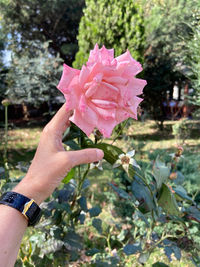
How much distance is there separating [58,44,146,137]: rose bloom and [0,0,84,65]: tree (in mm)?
6321

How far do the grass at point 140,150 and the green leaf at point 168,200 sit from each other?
29.3 inches

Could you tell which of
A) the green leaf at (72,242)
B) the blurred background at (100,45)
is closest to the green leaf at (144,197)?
the green leaf at (72,242)

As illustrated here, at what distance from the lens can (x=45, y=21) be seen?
22.9 feet

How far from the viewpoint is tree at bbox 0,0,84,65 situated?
249 inches

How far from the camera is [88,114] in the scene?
0.53 metres

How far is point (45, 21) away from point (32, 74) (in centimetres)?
291

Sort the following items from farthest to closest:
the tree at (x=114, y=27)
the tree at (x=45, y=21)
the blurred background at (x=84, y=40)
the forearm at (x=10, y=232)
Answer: the tree at (x=45, y=21)
the blurred background at (x=84, y=40)
the tree at (x=114, y=27)
the forearm at (x=10, y=232)

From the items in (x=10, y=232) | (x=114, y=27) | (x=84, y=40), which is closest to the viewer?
(x=10, y=232)

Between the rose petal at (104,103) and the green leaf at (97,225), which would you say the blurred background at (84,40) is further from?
the rose petal at (104,103)

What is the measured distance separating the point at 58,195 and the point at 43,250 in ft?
0.83

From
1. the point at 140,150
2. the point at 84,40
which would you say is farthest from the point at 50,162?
the point at 84,40

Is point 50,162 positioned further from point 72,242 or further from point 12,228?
point 72,242

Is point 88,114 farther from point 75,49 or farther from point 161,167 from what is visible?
point 75,49

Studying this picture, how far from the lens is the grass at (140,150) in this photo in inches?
83.5
